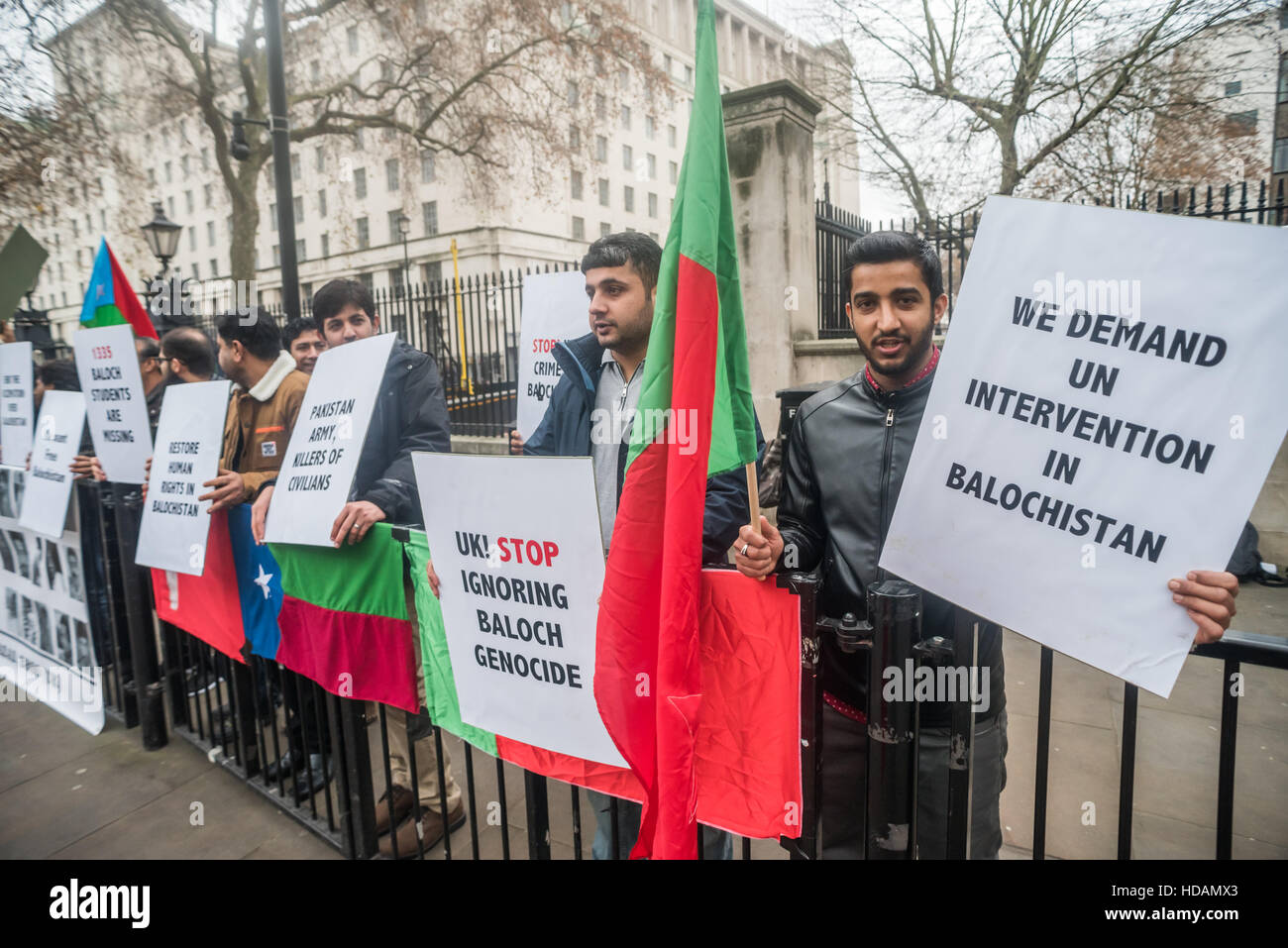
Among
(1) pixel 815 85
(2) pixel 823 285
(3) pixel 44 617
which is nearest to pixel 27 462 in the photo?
(3) pixel 44 617

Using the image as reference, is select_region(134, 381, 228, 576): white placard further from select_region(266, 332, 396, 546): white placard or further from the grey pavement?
the grey pavement

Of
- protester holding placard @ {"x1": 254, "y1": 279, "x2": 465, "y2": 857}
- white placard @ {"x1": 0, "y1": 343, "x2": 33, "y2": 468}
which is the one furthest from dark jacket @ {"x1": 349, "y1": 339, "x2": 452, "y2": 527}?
white placard @ {"x1": 0, "y1": 343, "x2": 33, "y2": 468}

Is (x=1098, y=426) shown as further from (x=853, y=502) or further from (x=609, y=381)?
(x=609, y=381)

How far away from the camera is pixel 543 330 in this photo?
4887 mm

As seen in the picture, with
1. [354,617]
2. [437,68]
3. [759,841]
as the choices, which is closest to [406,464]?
[354,617]

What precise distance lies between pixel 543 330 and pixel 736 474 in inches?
112

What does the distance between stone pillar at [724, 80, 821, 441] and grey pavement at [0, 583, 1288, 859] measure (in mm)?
4053

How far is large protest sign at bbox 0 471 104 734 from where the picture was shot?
13.4ft

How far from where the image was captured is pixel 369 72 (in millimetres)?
42906

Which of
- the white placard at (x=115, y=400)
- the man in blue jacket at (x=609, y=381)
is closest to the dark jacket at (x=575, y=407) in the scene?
the man in blue jacket at (x=609, y=381)

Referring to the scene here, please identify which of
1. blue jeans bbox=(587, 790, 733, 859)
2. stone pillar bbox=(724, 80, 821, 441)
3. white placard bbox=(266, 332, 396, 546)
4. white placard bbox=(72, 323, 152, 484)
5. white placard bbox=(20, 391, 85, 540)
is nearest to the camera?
blue jeans bbox=(587, 790, 733, 859)

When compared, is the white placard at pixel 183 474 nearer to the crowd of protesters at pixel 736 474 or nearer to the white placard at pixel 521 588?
the crowd of protesters at pixel 736 474

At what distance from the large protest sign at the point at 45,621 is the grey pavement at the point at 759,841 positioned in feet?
0.87

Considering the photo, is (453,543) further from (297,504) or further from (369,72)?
(369,72)
